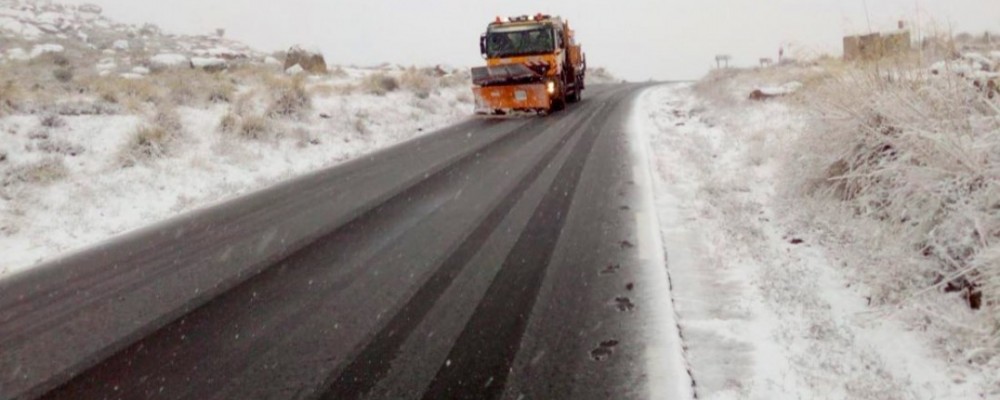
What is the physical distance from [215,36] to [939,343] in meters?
67.9

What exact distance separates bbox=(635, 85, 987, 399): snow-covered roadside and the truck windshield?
40.5 feet

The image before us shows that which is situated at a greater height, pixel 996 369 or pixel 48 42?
pixel 48 42

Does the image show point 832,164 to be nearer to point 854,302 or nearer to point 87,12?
point 854,302

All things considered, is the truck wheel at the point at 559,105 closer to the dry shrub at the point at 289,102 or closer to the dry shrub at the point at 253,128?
the dry shrub at the point at 289,102

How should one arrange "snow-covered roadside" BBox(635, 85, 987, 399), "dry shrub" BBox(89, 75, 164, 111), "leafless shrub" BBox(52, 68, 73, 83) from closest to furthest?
"snow-covered roadside" BBox(635, 85, 987, 399), "dry shrub" BBox(89, 75, 164, 111), "leafless shrub" BBox(52, 68, 73, 83)

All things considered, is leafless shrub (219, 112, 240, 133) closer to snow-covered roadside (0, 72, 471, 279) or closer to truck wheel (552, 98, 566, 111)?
snow-covered roadside (0, 72, 471, 279)

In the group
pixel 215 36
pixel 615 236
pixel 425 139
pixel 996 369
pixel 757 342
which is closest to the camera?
pixel 996 369

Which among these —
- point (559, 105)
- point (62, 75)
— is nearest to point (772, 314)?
point (559, 105)

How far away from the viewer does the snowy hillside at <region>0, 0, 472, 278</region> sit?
821cm

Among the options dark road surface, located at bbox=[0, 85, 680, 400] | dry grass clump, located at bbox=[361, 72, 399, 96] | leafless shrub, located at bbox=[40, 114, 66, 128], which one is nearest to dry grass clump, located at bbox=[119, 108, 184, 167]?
leafless shrub, located at bbox=[40, 114, 66, 128]

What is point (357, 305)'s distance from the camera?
15.1 ft

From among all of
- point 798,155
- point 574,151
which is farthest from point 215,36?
point 798,155

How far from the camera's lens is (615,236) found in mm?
6047

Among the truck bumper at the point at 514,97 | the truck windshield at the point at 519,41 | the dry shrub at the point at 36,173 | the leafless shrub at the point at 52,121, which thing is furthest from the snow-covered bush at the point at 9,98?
the truck windshield at the point at 519,41
